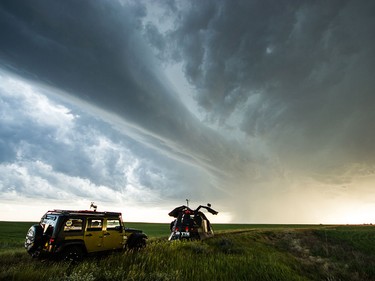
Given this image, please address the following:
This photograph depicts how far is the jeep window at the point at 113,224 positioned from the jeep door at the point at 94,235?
53 cm

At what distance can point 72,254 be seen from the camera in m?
11.2

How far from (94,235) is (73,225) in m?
1.26

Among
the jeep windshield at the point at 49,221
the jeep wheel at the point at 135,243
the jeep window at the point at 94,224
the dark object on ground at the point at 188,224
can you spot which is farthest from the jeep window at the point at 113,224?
the dark object on ground at the point at 188,224

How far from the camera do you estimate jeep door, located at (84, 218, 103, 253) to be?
1198 centimetres

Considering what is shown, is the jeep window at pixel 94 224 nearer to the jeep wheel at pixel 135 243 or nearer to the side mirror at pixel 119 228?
the side mirror at pixel 119 228

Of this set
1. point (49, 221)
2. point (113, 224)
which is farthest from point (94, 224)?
point (49, 221)

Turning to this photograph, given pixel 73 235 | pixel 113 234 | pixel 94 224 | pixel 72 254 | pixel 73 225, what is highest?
pixel 94 224

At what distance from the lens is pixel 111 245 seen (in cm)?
1305

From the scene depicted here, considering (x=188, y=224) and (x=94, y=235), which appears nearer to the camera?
(x=94, y=235)

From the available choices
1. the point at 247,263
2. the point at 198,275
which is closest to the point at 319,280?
the point at 247,263

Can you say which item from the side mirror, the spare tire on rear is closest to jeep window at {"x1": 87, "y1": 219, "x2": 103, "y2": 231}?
the side mirror

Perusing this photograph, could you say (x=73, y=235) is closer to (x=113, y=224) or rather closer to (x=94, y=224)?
(x=94, y=224)

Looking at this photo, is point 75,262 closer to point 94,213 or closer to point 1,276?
point 94,213

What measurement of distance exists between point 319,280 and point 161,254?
33.8 ft
